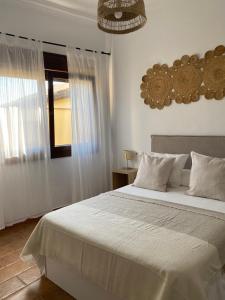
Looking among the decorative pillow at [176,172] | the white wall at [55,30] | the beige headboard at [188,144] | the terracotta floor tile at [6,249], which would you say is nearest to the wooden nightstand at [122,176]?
the beige headboard at [188,144]

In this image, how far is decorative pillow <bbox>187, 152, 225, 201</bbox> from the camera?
238 centimetres

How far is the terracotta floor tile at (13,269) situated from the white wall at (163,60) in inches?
90.0

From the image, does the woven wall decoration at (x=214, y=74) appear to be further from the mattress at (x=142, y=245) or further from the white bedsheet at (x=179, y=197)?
the mattress at (x=142, y=245)

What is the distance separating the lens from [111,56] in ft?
13.4

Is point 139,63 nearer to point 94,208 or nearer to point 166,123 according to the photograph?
point 166,123

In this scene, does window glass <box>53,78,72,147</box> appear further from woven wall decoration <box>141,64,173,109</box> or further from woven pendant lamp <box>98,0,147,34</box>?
woven pendant lamp <box>98,0,147,34</box>

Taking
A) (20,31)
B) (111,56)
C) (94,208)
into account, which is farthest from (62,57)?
(94,208)

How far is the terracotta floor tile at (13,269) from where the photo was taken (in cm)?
218

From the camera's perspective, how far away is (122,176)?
3.93 m

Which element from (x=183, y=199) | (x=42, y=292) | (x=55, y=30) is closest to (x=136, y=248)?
(x=42, y=292)

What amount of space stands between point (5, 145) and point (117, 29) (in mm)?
1916

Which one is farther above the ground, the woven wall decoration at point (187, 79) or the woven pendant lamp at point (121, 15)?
the woven pendant lamp at point (121, 15)

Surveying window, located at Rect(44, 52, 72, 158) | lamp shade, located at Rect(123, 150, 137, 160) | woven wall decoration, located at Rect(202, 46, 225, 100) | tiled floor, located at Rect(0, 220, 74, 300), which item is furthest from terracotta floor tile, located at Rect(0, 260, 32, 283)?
woven wall decoration, located at Rect(202, 46, 225, 100)

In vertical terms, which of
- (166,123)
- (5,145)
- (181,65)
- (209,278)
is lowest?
(209,278)
